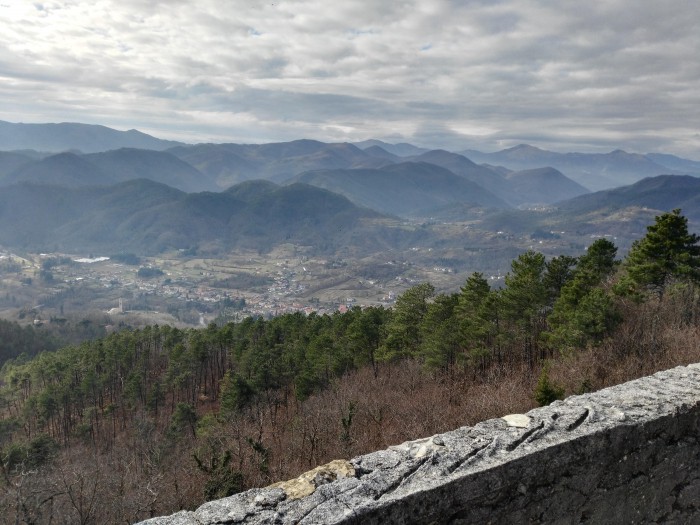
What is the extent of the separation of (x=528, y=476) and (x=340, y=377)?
35716mm

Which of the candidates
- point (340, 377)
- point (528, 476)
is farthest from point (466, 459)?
point (340, 377)

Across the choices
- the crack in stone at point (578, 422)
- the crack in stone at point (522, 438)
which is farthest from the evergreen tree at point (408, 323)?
the crack in stone at point (522, 438)

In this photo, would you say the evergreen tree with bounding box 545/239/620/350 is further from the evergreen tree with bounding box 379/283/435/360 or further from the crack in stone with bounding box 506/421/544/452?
the crack in stone with bounding box 506/421/544/452

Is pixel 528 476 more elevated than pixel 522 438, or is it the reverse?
pixel 522 438

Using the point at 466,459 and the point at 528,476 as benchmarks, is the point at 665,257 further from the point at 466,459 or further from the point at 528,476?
the point at 466,459

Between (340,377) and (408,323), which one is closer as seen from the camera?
(408,323)

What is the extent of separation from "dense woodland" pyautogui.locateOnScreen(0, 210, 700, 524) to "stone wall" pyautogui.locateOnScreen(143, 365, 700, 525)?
25.4ft

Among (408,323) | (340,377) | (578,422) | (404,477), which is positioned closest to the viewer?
(404,477)

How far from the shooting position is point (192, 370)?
173 ft

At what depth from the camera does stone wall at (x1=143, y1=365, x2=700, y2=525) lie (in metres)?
4.45

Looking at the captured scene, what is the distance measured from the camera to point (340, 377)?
39500 mm

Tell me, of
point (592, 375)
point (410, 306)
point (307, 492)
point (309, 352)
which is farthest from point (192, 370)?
point (307, 492)

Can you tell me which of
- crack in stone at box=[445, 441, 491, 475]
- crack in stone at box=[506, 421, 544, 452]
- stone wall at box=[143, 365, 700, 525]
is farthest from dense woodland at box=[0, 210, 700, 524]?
crack in stone at box=[445, 441, 491, 475]

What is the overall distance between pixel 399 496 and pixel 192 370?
175 ft
